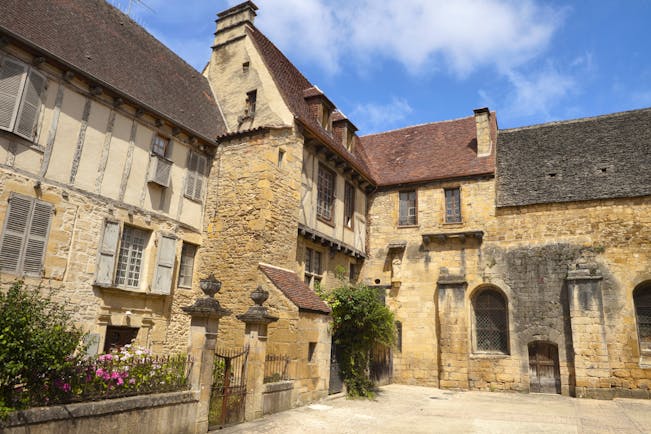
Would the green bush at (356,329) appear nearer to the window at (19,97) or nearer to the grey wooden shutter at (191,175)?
the grey wooden shutter at (191,175)

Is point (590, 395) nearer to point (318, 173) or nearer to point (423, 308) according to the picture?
point (423, 308)

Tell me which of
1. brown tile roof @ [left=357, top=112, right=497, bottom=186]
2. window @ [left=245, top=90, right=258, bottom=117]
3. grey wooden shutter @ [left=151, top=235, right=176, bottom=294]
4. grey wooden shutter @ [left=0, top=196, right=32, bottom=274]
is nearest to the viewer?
grey wooden shutter @ [left=0, top=196, right=32, bottom=274]

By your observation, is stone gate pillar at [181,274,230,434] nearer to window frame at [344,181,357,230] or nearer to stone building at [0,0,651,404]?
stone building at [0,0,651,404]

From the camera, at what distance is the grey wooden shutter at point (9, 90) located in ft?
26.8

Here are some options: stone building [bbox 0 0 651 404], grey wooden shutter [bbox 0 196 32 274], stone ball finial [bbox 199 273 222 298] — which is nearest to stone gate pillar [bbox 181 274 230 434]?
stone ball finial [bbox 199 273 222 298]

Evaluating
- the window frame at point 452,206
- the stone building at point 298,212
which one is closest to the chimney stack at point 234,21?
the stone building at point 298,212

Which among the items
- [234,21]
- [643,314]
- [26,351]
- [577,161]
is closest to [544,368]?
[643,314]

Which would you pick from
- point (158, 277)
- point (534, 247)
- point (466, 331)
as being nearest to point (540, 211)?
point (534, 247)

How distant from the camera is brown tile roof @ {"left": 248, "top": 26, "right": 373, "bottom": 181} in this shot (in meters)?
12.9

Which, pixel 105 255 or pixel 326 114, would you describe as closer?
pixel 105 255

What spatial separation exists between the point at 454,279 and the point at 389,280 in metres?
2.27

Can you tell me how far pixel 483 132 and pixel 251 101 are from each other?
8202 mm

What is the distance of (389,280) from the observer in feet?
52.2

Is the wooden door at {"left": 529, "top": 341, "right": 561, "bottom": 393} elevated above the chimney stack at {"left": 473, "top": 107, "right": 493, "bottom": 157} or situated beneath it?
situated beneath
